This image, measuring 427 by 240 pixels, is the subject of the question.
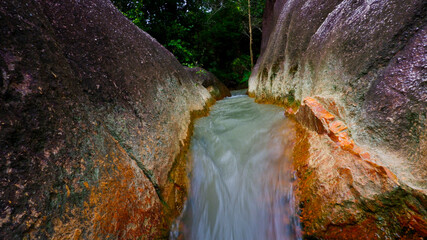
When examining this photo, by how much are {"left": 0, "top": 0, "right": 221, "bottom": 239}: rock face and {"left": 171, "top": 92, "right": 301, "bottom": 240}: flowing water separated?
0.29m

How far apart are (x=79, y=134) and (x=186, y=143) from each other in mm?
1629

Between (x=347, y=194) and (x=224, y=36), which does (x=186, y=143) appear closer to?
(x=347, y=194)

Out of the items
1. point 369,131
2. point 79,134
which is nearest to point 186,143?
point 79,134

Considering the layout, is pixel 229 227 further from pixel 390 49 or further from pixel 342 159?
pixel 390 49

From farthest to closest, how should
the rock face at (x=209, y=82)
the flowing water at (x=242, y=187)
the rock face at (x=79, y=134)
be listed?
the rock face at (x=209, y=82) → the flowing water at (x=242, y=187) → the rock face at (x=79, y=134)

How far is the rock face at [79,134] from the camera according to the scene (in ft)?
3.06

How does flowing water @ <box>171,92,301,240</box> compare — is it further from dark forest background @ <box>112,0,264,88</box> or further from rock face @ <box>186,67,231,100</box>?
dark forest background @ <box>112,0,264,88</box>

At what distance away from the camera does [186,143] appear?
274 centimetres

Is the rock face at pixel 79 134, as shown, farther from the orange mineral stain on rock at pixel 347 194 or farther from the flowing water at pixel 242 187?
the orange mineral stain on rock at pixel 347 194

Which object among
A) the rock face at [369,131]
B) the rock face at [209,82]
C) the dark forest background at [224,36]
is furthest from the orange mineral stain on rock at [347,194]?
the dark forest background at [224,36]

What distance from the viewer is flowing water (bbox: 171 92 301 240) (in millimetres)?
1866

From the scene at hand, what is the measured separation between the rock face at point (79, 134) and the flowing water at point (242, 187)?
29 centimetres

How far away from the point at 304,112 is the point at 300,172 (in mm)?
934

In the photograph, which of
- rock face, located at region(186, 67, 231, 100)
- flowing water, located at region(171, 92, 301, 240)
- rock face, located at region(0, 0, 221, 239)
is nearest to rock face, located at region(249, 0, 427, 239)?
flowing water, located at region(171, 92, 301, 240)
